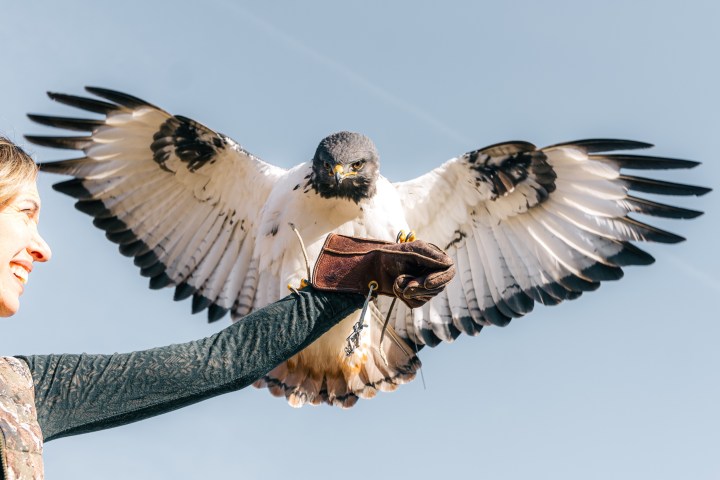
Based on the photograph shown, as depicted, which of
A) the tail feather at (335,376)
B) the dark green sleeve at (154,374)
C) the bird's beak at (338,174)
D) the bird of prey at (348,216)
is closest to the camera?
the dark green sleeve at (154,374)

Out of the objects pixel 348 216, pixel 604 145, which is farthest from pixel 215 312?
pixel 604 145

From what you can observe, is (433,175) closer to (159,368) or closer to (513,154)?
(513,154)

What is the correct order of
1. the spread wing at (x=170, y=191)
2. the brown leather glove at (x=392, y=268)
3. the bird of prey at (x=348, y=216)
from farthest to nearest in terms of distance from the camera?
the spread wing at (x=170, y=191)
the bird of prey at (x=348, y=216)
the brown leather glove at (x=392, y=268)

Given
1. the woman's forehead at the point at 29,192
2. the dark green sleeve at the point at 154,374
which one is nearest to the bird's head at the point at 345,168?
the dark green sleeve at the point at 154,374

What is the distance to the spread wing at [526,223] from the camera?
712 centimetres

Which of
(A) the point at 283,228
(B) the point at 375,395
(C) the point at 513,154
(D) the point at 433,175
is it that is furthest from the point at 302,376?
(C) the point at 513,154

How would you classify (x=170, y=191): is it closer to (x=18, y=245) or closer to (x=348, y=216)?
(x=348, y=216)

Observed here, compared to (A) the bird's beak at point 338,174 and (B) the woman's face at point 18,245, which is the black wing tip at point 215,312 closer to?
(A) the bird's beak at point 338,174

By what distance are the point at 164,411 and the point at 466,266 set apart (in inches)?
187

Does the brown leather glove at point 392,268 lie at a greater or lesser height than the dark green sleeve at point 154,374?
greater

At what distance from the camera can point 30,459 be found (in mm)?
2523

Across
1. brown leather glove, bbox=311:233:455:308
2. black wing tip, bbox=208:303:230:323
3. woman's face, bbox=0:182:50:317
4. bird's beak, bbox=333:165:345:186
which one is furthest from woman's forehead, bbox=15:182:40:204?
black wing tip, bbox=208:303:230:323

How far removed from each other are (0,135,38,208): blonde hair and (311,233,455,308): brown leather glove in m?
0.92

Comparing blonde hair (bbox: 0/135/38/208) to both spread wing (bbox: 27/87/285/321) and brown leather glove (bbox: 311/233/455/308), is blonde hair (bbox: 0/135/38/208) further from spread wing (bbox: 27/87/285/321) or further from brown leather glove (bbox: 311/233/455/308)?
spread wing (bbox: 27/87/285/321)
